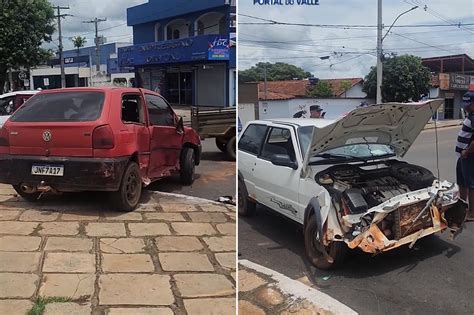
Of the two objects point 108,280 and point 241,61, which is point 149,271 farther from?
point 241,61

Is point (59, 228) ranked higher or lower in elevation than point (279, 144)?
lower

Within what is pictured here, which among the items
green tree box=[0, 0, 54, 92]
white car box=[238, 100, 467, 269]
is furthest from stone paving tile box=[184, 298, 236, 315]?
green tree box=[0, 0, 54, 92]

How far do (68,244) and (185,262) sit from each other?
925 millimetres

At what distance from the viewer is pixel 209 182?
654cm

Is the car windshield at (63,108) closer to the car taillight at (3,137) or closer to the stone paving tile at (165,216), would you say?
the car taillight at (3,137)

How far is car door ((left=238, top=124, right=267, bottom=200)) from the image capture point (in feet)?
6.24

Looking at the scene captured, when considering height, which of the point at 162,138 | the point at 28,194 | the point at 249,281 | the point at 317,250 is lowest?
the point at 28,194

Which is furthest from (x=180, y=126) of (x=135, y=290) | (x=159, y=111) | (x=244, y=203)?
(x=244, y=203)

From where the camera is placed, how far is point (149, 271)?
341 cm

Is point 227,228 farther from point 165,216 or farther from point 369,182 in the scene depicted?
point 369,182

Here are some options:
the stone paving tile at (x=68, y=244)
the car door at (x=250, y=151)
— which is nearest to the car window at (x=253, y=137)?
the car door at (x=250, y=151)

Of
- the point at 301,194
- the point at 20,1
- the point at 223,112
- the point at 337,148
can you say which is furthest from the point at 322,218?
the point at 20,1

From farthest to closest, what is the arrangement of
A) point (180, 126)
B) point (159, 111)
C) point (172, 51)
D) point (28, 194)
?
point (172, 51) → point (180, 126) → point (159, 111) → point (28, 194)

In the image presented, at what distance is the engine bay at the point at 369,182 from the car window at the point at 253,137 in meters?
0.28
